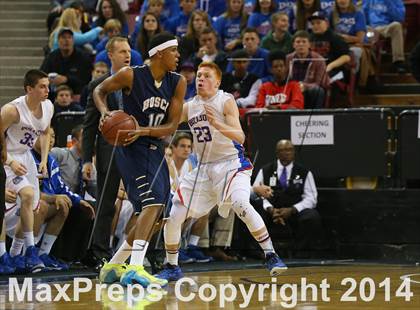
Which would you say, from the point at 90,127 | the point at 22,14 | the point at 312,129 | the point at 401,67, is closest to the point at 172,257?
the point at 90,127

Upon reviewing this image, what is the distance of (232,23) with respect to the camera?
16.1 m

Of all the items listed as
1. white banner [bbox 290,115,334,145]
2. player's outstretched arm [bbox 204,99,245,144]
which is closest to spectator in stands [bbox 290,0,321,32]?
white banner [bbox 290,115,334,145]

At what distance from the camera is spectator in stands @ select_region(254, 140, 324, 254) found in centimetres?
1297

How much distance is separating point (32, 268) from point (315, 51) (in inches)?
215

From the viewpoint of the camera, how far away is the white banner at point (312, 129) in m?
13.2

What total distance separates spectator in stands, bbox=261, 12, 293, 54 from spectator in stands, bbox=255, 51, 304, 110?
3.27 feet

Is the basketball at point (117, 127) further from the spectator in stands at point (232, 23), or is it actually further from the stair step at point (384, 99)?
the spectator in stands at point (232, 23)

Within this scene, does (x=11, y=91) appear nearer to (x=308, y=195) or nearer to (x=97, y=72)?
→ (x=97, y=72)

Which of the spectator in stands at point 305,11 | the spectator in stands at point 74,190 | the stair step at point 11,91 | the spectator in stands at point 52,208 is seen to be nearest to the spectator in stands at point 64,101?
the spectator in stands at point 74,190

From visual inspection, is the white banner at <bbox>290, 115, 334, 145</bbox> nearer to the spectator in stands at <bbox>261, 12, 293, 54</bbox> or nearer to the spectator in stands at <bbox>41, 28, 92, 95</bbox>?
the spectator in stands at <bbox>261, 12, 293, 54</bbox>

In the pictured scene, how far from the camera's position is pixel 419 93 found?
15.4 metres

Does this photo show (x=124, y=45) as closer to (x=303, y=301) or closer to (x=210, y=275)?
(x=210, y=275)

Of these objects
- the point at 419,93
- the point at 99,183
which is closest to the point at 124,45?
the point at 99,183

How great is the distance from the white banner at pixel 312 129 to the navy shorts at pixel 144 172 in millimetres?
4012
